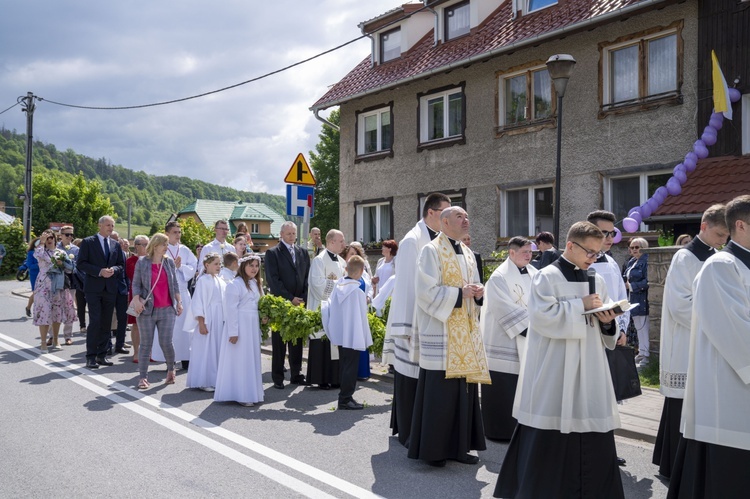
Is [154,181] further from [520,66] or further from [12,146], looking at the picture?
[520,66]

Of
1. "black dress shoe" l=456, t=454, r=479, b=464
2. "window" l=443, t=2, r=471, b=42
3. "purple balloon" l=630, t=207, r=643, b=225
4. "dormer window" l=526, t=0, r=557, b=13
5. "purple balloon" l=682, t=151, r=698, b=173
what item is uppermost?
"window" l=443, t=2, r=471, b=42

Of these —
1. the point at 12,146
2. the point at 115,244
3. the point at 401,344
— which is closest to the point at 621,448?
the point at 401,344

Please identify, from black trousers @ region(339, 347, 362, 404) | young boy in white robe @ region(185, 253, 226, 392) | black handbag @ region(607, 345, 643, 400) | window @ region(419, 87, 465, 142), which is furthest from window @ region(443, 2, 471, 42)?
black handbag @ region(607, 345, 643, 400)

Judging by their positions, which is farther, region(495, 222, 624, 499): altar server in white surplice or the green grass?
the green grass

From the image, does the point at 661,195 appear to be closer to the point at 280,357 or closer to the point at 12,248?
the point at 280,357

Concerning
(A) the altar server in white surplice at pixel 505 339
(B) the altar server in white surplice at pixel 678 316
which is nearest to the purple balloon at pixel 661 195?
(A) the altar server in white surplice at pixel 505 339

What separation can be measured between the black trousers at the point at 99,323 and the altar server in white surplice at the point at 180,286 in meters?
0.86

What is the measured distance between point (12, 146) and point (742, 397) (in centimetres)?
14801

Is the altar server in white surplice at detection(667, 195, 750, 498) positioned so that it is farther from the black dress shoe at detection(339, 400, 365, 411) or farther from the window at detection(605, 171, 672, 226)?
the window at detection(605, 171, 672, 226)

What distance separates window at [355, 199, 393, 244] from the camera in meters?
21.9

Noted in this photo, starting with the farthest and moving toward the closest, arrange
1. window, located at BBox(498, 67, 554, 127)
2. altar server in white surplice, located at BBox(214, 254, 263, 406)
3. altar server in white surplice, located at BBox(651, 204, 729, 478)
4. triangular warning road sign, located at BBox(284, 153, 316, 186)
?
1. window, located at BBox(498, 67, 554, 127)
2. triangular warning road sign, located at BBox(284, 153, 316, 186)
3. altar server in white surplice, located at BBox(214, 254, 263, 406)
4. altar server in white surplice, located at BBox(651, 204, 729, 478)

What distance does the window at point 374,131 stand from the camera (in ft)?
72.0

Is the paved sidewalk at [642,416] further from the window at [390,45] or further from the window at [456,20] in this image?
the window at [390,45]

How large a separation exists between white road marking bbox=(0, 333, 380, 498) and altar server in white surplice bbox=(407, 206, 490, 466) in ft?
2.81
